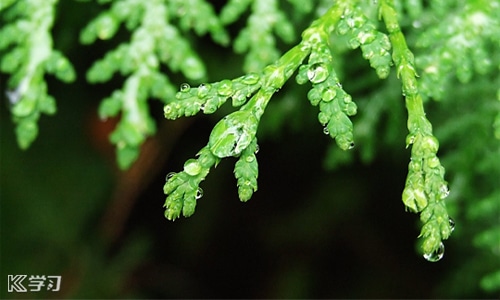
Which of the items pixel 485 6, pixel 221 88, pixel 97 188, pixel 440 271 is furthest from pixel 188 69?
pixel 440 271

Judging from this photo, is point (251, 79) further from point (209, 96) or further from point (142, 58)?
point (142, 58)

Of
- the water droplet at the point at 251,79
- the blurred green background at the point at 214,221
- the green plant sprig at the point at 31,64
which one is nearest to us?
the water droplet at the point at 251,79

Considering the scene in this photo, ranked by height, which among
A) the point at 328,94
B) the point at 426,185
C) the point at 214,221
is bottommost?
the point at 214,221

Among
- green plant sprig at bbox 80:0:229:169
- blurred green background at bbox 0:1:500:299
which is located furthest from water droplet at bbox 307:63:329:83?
blurred green background at bbox 0:1:500:299

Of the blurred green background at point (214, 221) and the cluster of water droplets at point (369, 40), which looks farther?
the blurred green background at point (214, 221)

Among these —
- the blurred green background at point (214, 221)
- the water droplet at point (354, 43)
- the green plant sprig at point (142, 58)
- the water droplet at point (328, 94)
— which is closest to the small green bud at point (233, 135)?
the water droplet at point (328, 94)

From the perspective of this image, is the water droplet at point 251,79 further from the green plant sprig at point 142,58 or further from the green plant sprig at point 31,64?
the green plant sprig at point 31,64

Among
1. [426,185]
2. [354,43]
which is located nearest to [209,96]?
[354,43]

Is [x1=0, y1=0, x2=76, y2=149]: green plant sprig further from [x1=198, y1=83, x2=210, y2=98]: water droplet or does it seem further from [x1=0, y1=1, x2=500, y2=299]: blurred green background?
[x1=0, y1=1, x2=500, y2=299]: blurred green background
